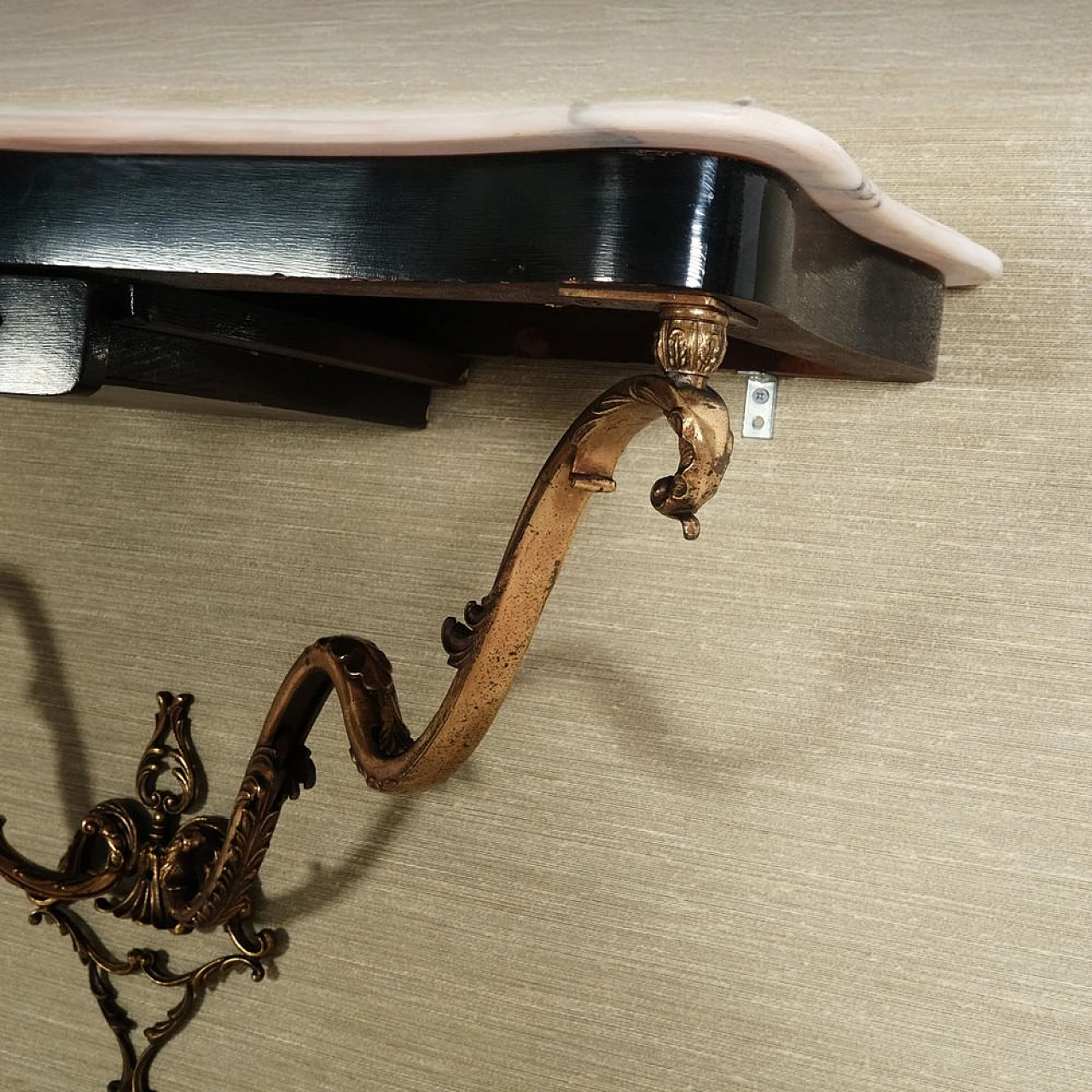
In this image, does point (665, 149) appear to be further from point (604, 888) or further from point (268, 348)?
point (604, 888)

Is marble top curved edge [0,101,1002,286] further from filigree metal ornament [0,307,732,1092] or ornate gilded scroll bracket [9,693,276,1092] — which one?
ornate gilded scroll bracket [9,693,276,1092]

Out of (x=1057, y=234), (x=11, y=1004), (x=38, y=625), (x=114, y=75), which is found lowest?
(x=11, y=1004)

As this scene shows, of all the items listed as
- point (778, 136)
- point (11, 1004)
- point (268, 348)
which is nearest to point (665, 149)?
point (778, 136)

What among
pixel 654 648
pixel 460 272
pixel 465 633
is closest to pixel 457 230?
pixel 460 272

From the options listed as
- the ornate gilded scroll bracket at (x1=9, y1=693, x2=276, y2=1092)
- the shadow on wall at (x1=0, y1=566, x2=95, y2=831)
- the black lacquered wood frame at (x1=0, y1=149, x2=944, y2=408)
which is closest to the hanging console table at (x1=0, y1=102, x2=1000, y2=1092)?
the black lacquered wood frame at (x1=0, y1=149, x2=944, y2=408)

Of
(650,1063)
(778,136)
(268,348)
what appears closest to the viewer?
(778,136)

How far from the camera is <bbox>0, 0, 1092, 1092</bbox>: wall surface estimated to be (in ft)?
2.04

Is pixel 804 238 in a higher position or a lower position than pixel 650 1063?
higher

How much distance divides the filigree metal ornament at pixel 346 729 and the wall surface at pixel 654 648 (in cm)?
3

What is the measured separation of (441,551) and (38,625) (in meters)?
0.35

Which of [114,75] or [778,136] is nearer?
[778,136]

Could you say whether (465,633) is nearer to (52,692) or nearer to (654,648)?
(654,648)

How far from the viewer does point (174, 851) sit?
830mm

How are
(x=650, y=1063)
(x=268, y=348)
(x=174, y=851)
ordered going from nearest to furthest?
(x=268, y=348) < (x=650, y=1063) < (x=174, y=851)
